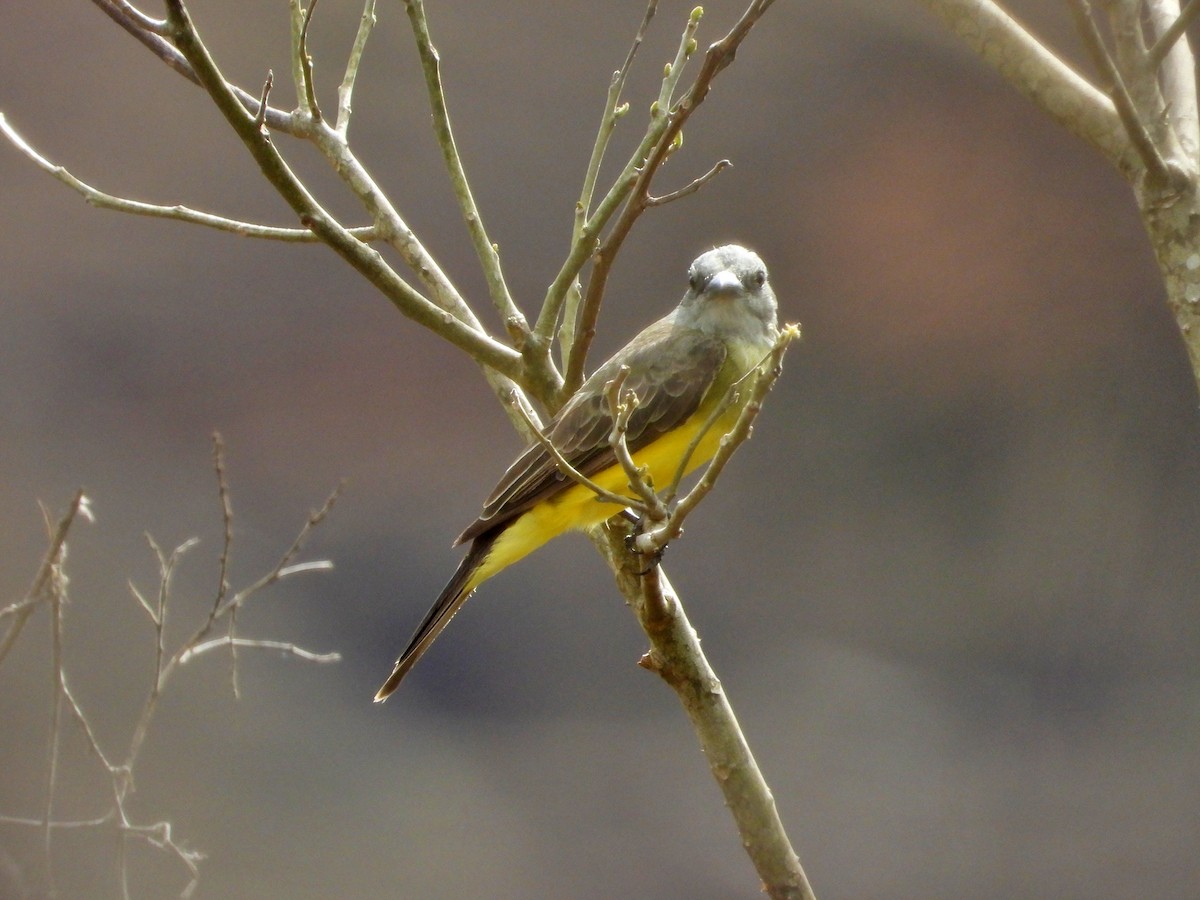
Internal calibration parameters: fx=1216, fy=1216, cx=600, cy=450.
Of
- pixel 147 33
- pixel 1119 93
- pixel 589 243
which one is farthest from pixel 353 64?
pixel 1119 93

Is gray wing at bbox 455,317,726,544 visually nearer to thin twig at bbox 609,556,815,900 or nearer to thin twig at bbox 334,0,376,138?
thin twig at bbox 609,556,815,900

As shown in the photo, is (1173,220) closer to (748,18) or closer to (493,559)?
(748,18)

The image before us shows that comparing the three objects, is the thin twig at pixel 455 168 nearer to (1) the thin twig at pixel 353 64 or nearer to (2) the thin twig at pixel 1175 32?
(1) the thin twig at pixel 353 64

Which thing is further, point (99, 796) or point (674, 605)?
point (99, 796)

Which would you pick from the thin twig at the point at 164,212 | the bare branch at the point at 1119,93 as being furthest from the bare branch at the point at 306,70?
the bare branch at the point at 1119,93

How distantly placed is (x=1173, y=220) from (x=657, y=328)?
1.60 metres

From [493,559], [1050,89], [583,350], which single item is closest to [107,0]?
[583,350]

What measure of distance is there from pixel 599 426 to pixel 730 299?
516 millimetres

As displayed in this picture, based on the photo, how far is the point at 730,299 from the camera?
3.29 metres

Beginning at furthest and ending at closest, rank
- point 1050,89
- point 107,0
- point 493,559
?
point 493,559 → point 1050,89 → point 107,0

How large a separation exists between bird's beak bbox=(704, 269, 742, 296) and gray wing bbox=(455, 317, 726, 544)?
130mm

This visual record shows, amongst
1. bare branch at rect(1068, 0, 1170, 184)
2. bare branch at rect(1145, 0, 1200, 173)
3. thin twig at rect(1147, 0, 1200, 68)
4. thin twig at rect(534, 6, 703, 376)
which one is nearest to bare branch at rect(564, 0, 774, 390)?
thin twig at rect(534, 6, 703, 376)

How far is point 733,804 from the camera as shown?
2.43m

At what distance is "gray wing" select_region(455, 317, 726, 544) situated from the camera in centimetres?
310
